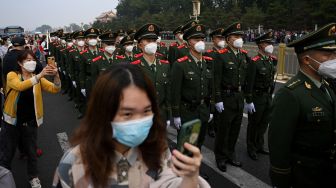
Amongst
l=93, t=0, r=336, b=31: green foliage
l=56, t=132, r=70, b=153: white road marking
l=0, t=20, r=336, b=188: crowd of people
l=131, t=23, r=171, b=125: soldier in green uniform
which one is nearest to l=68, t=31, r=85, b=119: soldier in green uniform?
l=56, t=132, r=70, b=153: white road marking

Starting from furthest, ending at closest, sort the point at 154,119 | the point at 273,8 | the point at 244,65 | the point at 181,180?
the point at 273,8 < the point at 244,65 < the point at 154,119 < the point at 181,180

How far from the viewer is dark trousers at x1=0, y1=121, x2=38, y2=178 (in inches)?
163

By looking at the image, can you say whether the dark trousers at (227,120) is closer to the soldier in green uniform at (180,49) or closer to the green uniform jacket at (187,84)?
the green uniform jacket at (187,84)

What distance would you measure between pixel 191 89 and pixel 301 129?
2200 mm

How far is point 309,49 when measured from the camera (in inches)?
105

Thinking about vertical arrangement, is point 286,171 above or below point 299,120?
below

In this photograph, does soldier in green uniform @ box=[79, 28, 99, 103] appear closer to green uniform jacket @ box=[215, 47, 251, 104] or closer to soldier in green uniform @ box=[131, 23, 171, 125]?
soldier in green uniform @ box=[131, 23, 171, 125]

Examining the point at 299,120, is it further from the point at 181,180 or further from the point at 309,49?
the point at 181,180

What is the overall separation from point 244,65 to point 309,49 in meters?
2.66

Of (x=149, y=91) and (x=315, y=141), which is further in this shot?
(x=315, y=141)

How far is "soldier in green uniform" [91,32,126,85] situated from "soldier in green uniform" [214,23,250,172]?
8.71ft

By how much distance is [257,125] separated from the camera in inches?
226

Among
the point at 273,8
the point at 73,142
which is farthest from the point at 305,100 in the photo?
the point at 273,8

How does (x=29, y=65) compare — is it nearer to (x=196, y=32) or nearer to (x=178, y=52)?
(x=196, y=32)
